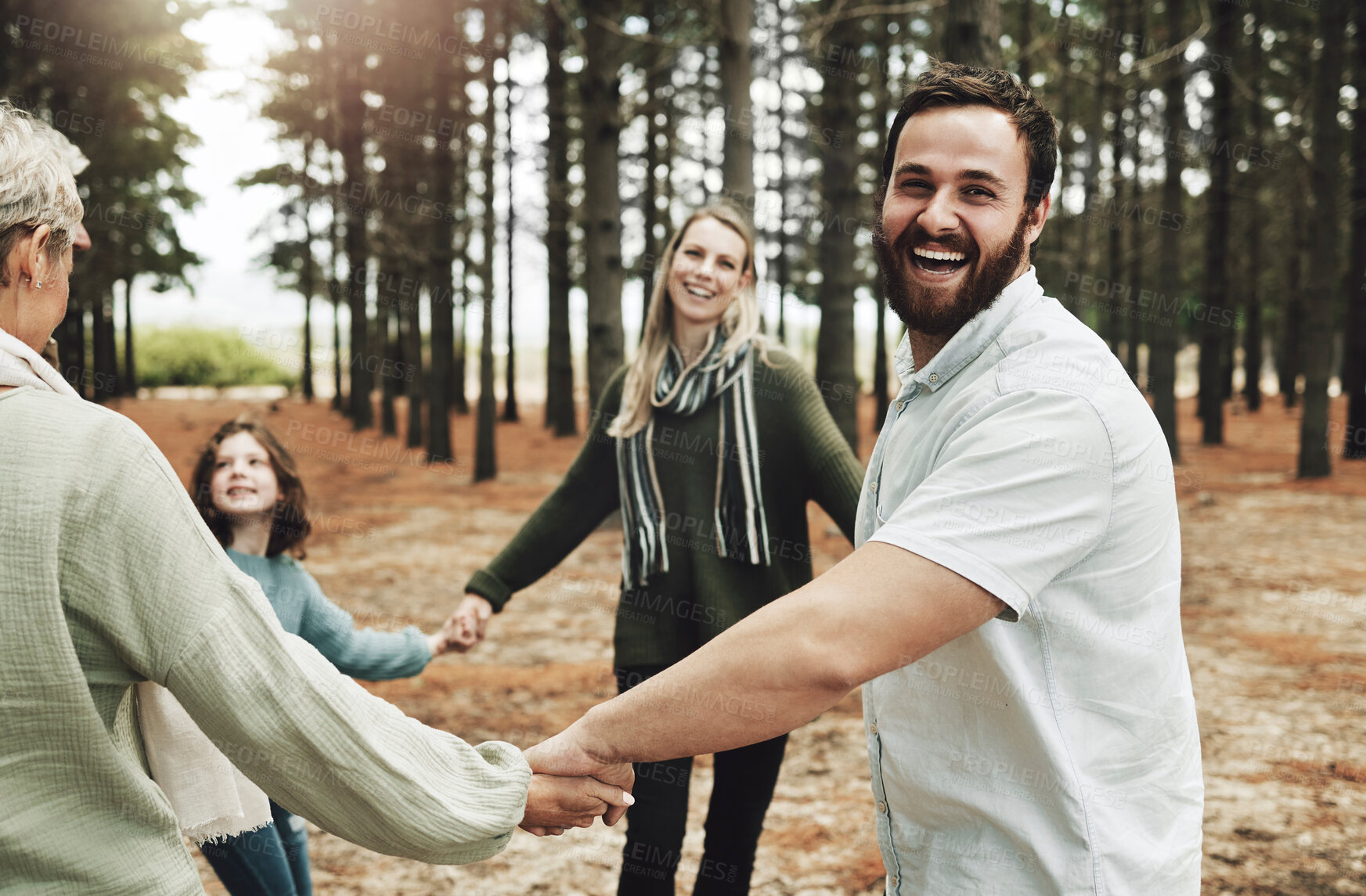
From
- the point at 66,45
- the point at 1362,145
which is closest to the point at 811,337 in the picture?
the point at 1362,145

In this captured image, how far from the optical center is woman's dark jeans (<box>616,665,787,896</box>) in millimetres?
3004

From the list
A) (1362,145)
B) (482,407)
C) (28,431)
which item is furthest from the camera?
(482,407)

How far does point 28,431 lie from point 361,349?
908 inches

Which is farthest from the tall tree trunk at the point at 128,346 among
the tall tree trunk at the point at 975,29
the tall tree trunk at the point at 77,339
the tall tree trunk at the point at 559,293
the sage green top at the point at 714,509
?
the sage green top at the point at 714,509

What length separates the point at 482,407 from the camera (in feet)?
52.7

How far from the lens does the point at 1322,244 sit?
47.1 feet

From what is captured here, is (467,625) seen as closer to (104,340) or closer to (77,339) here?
(77,339)

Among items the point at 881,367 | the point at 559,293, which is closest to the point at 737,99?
the point at 559,293

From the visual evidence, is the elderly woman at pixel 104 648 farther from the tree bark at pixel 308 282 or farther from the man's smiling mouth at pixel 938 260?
the tree bark at pixel 308 282

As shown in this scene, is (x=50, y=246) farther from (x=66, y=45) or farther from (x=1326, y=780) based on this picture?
(x=66, y=45)

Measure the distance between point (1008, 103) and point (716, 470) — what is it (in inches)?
67.4

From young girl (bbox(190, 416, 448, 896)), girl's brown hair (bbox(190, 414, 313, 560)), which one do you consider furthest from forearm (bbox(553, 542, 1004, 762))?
girl's brown hair (bbox(190, 414, 313, 560))

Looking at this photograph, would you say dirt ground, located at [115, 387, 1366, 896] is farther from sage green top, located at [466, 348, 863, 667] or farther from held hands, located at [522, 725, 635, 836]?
held hands, located at [522, 725, 635, 836]

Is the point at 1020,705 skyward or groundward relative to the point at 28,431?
groundward
